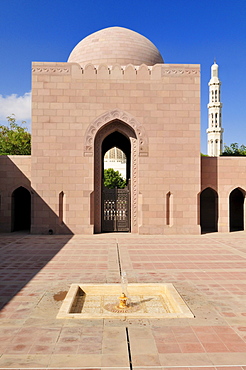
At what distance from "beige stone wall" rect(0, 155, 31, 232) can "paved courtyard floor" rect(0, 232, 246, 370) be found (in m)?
5.06

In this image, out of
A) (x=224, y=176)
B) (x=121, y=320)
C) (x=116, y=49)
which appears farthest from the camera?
(x=116, y=49)

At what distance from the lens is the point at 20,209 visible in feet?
57.9

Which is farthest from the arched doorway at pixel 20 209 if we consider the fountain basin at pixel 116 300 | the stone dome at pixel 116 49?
the fountain basin at pixel 116 300

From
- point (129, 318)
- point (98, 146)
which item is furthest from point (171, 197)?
point (129, 318)

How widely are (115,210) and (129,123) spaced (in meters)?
4.29

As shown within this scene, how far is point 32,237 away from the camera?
13.7 m

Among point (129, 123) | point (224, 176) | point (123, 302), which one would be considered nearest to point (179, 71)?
point (129, 123)

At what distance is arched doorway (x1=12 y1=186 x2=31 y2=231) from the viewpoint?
16044mm

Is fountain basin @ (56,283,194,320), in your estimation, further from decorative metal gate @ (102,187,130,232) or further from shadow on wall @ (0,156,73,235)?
decorative metal gate @ (102,187,130,232)

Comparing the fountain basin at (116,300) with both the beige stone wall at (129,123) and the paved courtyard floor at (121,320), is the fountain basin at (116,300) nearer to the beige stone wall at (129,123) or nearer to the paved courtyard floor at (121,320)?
the paved courtyard floor at (121,320)

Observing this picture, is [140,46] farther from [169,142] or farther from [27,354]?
[27,354]

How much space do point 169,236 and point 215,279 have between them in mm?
7159

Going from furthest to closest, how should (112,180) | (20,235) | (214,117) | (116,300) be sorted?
(112,180), (214,117), (20,235), (116,300)

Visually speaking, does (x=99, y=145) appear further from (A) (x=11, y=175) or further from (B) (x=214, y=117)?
(B) (x=214, y=117)
